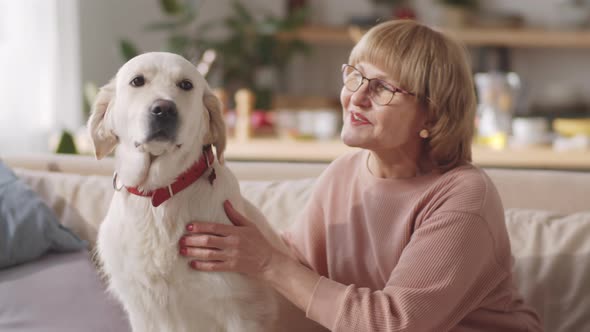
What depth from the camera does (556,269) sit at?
1.65m

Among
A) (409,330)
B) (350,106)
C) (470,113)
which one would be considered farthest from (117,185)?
(470,113)

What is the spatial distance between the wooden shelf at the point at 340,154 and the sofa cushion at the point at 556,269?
3.62 ft

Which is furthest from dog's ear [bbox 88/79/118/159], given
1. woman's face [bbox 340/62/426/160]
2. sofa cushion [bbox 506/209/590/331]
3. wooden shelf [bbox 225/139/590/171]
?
wooden shelf [bbox 225/139/590/171]

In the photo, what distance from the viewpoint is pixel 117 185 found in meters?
1.30

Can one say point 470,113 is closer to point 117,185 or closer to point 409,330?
point 409,330

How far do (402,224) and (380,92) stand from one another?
0.85 ft

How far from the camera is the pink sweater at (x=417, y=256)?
1271 millimetres

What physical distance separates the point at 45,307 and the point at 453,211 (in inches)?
38.4

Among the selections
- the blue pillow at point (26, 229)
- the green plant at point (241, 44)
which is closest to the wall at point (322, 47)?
the green plant at point (241, 44)

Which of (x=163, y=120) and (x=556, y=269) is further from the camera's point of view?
(x=556, y=269)

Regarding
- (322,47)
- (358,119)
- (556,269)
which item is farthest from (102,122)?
(322,47)

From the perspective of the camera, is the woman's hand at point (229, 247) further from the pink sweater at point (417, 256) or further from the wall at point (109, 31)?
the wall at point (109, 31)

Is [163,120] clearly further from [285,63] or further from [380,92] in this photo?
[285,63]

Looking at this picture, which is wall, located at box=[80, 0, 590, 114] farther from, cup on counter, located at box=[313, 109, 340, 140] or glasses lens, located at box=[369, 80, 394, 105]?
glasses lens, located at box=[369, 80, 394, 105]
